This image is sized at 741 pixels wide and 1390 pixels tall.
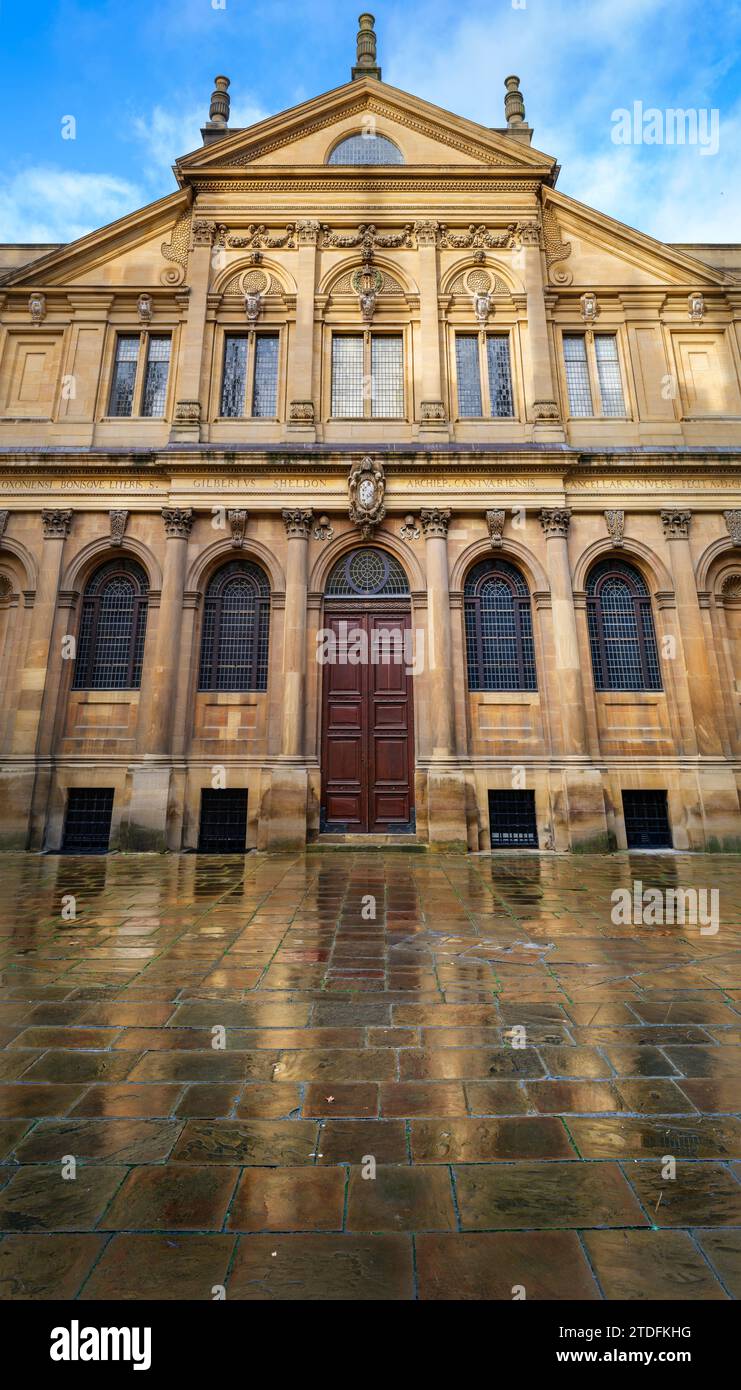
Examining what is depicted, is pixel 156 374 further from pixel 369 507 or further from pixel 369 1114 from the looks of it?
pixel 369 1114

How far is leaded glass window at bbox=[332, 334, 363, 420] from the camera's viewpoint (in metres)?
16.8

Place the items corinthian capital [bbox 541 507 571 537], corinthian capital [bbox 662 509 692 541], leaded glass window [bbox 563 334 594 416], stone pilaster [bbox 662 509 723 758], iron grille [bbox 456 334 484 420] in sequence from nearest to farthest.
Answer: stone pilaster [bbox 662 509 723 758], corinthian capital [bbox 541 507 571 537], corinthian capital [bbox 662 509 692 541], iron grille [bbox 456 334 484 420], leaded glass window [bbox 563 334 594 416]

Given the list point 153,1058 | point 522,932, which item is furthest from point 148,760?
point 153,1058

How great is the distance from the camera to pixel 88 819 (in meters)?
14.9

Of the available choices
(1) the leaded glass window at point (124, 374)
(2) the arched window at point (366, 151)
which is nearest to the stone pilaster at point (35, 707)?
(1) the leaded glass window at point (124, 374)

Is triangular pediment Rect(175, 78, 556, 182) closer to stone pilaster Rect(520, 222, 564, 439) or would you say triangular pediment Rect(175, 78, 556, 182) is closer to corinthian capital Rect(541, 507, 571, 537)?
stone pilaster Rect(520, 222, 564, 439)

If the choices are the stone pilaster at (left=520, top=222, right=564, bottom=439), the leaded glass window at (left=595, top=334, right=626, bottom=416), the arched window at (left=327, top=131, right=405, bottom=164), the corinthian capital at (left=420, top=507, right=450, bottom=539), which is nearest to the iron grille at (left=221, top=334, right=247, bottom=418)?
the corinthian capital at (left=420, top=507, right=450, bottom=539)

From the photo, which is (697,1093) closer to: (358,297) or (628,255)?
(358,297)

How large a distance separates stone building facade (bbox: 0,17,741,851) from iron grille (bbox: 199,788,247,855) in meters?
0.09

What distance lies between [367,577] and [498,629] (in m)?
3.70

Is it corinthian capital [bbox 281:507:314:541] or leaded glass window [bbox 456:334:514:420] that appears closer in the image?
corinthian capital [bbox 281:507:314:541]

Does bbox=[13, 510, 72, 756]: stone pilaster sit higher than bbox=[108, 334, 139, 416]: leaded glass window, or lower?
lower

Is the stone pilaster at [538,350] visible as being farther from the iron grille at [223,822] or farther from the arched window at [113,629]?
the iron grille at [223,822]

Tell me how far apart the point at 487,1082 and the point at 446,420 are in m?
16.1
